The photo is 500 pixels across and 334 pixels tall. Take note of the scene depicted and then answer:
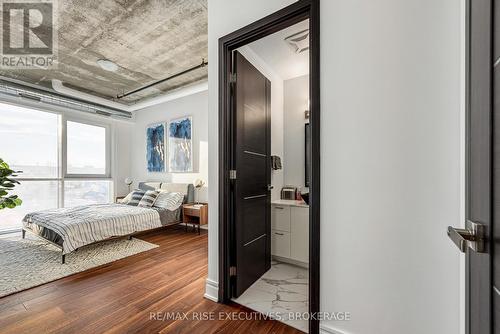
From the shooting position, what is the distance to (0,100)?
4184mm

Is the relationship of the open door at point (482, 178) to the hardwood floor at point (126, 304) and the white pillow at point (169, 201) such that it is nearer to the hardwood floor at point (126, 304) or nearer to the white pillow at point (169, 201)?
the hardwood floor at point (126, 304)

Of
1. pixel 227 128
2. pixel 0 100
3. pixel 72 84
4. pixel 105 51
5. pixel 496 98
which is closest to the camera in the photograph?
pixel 496 98

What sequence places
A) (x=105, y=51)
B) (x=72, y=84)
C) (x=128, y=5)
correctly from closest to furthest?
(x=128, y=5), (x=105, y=51), (x=72, y=84)

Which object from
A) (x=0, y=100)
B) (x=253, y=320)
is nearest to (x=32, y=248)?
(x=0, y=100)

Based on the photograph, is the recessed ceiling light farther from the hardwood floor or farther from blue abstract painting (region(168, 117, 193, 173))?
the hardwood floor

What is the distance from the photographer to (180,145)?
16.4 feet

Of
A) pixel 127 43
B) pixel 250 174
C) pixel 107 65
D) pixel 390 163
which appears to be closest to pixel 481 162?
pixel 390 163

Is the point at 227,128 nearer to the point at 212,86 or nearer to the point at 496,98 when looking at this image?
the point at 212,86

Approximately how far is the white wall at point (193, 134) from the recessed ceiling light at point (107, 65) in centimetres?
151

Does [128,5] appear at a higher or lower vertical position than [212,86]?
higher

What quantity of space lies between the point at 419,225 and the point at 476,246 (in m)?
0.66

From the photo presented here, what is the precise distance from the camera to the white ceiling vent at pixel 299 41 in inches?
92.9

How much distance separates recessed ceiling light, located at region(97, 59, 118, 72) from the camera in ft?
11.7

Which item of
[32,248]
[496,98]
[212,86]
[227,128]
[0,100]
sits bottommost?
[32,248]
